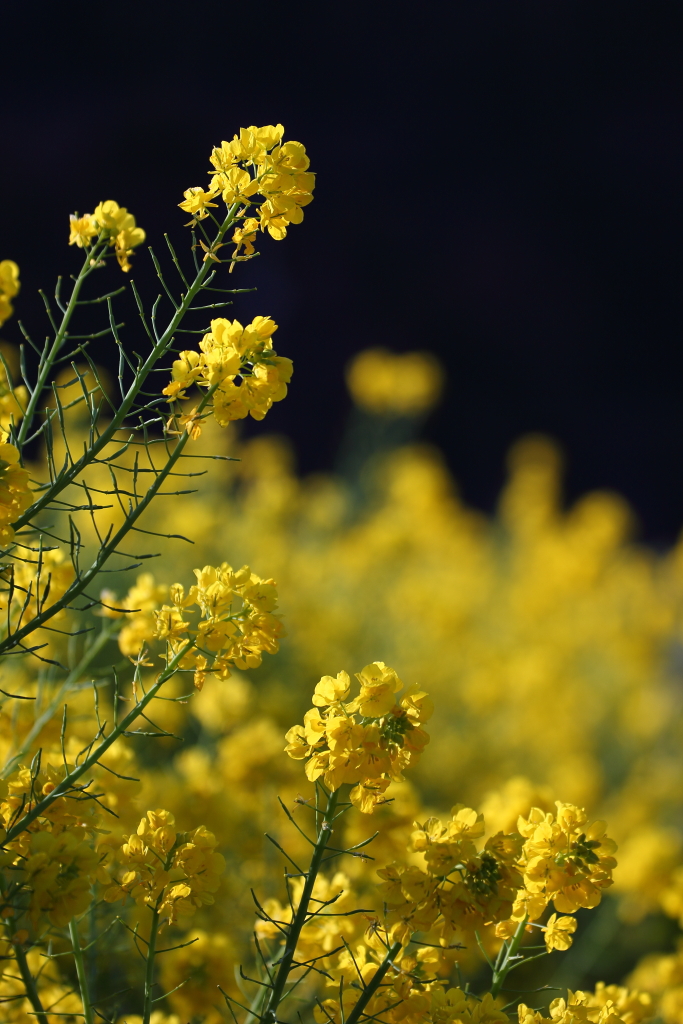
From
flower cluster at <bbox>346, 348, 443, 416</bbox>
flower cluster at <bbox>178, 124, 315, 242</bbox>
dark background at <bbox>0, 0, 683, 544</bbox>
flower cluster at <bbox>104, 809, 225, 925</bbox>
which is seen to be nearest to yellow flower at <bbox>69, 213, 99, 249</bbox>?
flower cluster at <bbox>178, 124, 315, 242</bbox>

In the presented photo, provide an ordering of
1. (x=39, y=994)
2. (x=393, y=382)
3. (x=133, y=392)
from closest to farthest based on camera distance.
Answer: (x=133, y=392)
(x=39, y=994)
(x=393, y=382)

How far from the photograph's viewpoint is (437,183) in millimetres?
7836

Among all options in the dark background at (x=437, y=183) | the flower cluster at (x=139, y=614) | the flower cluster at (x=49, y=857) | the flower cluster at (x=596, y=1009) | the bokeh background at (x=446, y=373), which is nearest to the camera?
the flower cluster at (x=49, y=857)

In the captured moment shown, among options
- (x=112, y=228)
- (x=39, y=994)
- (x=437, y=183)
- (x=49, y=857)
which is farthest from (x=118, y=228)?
(x=437, y=183)

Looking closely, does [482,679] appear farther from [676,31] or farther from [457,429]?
[676,31]

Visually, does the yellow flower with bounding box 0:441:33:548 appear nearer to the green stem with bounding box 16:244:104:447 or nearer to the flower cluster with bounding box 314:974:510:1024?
the green stem with bounding box 16:244:104:447

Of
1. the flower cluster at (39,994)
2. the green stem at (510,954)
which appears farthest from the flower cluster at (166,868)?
the green stem at (510,954)

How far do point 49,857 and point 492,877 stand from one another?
45cm

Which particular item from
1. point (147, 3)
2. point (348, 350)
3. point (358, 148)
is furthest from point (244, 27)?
point (348, 350)

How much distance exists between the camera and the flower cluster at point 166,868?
3.17 ft

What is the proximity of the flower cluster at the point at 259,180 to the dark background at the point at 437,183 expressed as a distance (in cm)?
408

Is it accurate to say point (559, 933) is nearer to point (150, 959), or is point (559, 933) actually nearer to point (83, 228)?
point (150, 959)

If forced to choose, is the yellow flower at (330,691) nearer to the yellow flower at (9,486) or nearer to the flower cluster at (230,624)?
the flower cluster at (230,624)

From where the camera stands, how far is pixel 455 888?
0.90m
